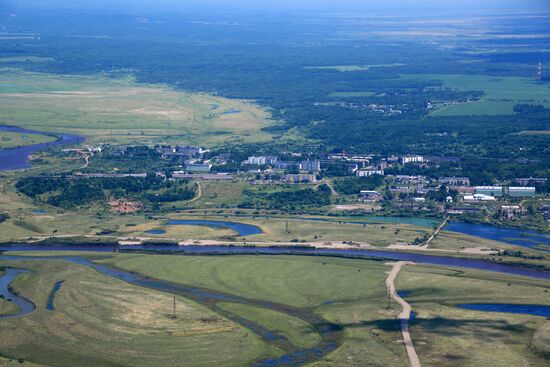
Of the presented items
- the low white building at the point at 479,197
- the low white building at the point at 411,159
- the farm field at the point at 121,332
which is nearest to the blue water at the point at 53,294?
the farm field at the point at 121,332

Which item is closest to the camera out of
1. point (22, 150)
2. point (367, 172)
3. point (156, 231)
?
point (156, 231)

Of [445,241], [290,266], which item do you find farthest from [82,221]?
[445,241]

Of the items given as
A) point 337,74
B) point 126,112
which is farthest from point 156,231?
point 337,74

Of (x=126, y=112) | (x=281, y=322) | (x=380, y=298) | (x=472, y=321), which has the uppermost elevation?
(x=126, y=112)

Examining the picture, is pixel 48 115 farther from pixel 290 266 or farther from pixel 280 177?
pixel 290 266

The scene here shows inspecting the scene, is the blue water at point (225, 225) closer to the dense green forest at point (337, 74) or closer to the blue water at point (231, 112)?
the dense green forest at point (337, 74)

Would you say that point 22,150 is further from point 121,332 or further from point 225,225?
point 121,332
